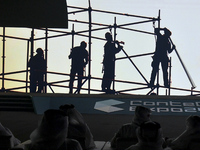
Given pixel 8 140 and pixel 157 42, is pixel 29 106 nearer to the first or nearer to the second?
pixel 157 42

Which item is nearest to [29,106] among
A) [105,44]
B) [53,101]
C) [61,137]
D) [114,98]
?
[53,101]

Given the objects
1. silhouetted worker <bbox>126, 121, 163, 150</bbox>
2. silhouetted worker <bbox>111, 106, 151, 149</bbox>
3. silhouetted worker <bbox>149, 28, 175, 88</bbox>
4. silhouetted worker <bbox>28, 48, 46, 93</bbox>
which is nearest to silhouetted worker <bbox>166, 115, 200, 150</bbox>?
silhouetted worker <bbox>111, 106, 151, 149</bbox>

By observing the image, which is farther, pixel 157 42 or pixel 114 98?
pixel 157 42

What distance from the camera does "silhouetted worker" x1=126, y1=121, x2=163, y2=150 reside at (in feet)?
6.79

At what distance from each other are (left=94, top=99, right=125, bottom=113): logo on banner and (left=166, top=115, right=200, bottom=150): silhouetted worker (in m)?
4.35

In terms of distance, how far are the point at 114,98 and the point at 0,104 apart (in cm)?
232

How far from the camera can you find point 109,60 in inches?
372

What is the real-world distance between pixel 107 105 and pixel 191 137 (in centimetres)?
457

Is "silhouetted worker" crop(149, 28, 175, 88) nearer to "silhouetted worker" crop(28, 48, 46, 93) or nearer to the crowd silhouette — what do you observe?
"silhouetted worker" crop(28, 48, 46, 93)

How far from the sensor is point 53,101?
7.53 meters

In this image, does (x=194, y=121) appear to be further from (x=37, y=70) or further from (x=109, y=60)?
(x=37, y=70)

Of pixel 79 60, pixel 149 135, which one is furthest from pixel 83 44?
pixel 149 135

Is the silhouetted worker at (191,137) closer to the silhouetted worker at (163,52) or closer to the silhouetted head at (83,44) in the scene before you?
the silhouetted worker at (163,52)

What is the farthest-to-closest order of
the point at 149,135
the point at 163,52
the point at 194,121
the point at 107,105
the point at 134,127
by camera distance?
the point at 163,52, the point at 107,105, the point at 134,127, the point at 194,121, the point at 149,135
